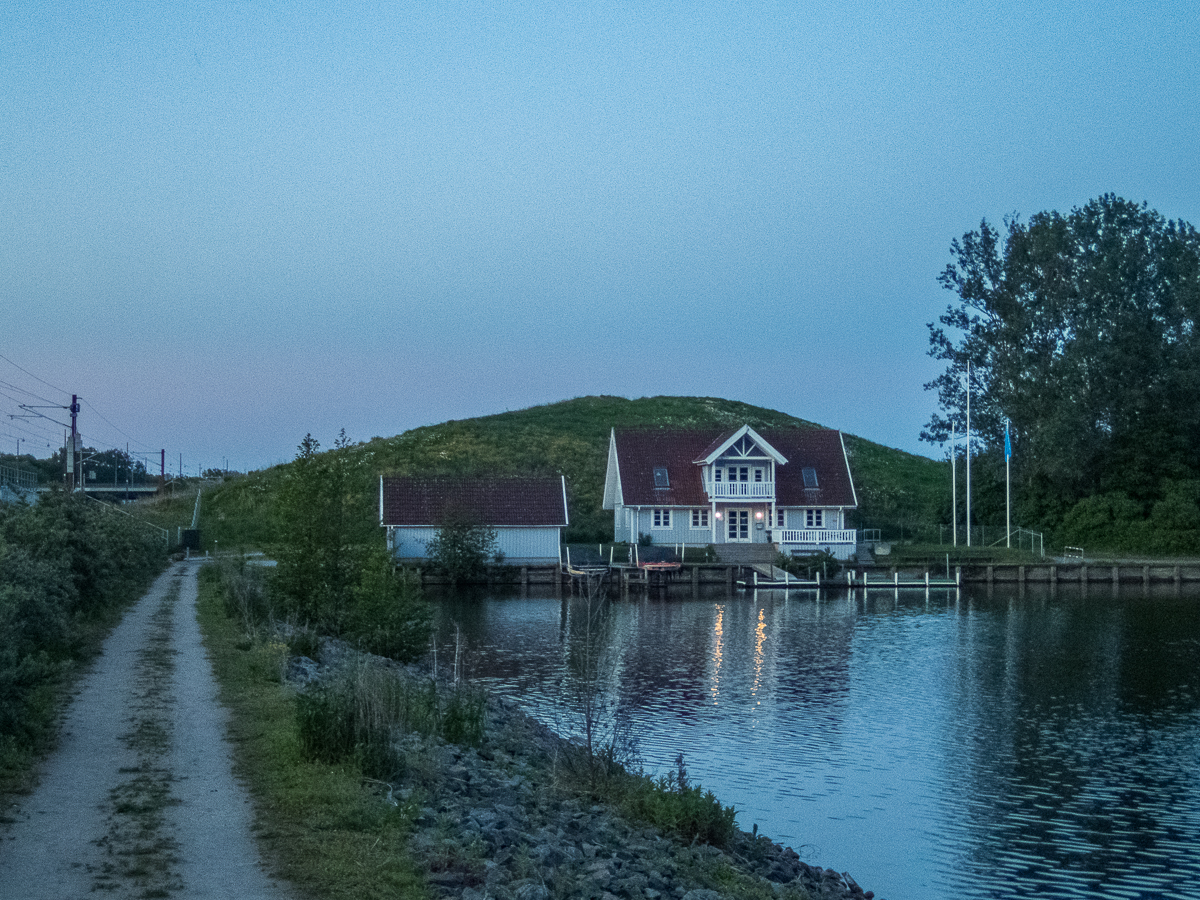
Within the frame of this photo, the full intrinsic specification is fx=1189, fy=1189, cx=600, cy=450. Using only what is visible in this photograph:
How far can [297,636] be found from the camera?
24.9 m

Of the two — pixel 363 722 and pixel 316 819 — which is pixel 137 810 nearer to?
pixel 316 819

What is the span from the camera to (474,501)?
194 feet

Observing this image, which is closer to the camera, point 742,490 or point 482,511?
point 482,511

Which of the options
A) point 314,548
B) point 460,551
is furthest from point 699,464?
point 314,548

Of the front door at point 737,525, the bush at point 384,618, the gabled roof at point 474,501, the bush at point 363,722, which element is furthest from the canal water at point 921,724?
the front door at point 737,525

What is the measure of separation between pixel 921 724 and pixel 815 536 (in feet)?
123

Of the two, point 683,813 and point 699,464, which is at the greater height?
point 699,464

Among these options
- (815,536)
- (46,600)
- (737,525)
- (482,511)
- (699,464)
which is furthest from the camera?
(699,464)

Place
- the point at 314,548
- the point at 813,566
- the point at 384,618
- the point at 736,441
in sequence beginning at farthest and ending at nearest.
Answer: the point at 736,441 → the point at 813,566 → the point at 314,548 → the point at 384,618

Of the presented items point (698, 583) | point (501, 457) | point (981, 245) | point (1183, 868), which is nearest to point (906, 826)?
point (1183, 868)

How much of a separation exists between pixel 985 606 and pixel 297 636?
31919 millimetres

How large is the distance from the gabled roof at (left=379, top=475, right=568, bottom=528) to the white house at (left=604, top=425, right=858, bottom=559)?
182 inches

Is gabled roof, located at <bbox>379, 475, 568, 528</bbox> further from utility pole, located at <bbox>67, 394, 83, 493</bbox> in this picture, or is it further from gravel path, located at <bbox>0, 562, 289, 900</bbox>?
gravel path, located at <bbox>0, 562, 289, 900</bbox>

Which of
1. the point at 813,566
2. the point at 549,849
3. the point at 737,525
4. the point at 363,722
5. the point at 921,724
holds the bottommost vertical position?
the point at 921,724
